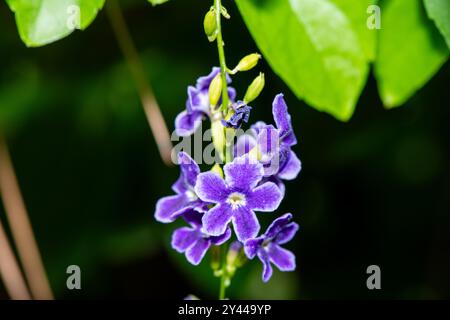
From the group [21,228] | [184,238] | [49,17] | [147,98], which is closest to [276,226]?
[184,238]

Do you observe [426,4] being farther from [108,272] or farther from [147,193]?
[108,272]

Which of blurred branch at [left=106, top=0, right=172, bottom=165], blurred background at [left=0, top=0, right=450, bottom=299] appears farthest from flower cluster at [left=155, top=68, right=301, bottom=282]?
blurred background at [left=0, top=0, right=450, bottom=299]

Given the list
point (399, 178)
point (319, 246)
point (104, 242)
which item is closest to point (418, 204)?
point (399, 178)

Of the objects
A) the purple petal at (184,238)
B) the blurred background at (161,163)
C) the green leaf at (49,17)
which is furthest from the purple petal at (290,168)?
the blurred background at (161,163)

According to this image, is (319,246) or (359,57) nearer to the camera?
(359,57)

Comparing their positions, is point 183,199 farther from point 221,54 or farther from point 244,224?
point 221,54

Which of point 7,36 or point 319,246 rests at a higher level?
point 7,36
